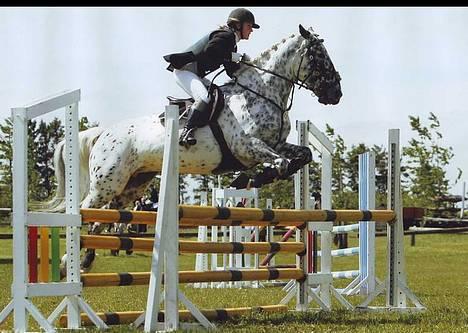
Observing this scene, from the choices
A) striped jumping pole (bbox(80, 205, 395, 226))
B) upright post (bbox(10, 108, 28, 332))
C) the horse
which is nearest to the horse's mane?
the horse

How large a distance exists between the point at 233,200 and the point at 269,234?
730 mm

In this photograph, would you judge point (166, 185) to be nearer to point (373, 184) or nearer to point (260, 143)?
point (260, 143)

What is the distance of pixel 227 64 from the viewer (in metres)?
7.21

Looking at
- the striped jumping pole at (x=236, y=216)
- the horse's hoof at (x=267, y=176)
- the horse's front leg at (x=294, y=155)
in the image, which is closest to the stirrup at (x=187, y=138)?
the horse's hoof at (x=267, y=176)

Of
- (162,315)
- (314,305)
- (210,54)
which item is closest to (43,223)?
(162,315)

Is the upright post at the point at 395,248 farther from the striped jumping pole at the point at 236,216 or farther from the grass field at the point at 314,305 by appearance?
the grass field at the point at 314,305

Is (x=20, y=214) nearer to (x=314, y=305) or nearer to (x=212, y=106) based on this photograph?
(x=212, y=106)

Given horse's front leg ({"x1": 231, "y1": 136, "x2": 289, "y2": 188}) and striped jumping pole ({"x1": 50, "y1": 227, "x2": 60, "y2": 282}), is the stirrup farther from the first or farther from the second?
striped jumping pole ({"x1": 50, "y1": 227, "x2": 60, "y2": 282})

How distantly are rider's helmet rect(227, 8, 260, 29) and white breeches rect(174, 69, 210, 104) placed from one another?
20.4 inches

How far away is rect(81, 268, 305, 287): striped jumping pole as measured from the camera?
5.86 m

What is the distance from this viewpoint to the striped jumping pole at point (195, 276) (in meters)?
5.86

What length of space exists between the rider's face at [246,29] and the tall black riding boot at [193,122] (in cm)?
73

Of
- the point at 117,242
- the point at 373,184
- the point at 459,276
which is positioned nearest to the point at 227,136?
the point at 117,242

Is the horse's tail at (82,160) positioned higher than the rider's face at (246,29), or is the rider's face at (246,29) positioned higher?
the rider's face at (246,29)
